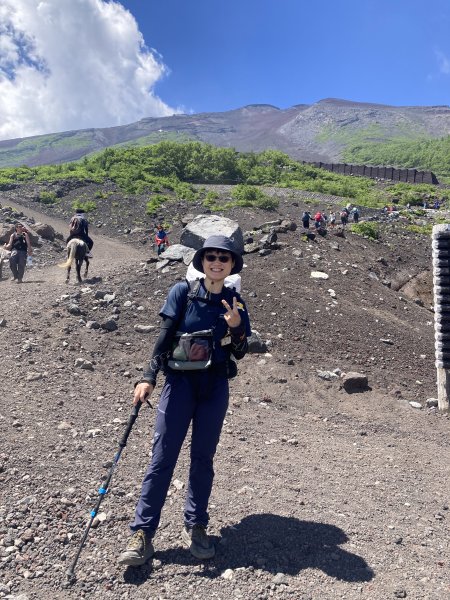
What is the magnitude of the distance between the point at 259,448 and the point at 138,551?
84.4 inches

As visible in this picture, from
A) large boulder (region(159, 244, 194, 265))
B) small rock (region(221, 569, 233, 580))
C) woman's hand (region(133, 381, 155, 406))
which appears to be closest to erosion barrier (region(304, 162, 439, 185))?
large boulder (region(159, 244, 194, 265))

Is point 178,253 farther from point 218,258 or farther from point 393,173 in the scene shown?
point 393,173

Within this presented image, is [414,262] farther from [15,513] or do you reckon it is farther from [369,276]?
[15,513]

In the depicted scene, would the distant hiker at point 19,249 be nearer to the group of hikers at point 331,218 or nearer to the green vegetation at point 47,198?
the group of hikers at point 331,218

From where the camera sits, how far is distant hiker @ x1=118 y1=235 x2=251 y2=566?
3037 mm

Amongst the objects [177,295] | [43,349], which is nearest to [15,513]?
[177,295]

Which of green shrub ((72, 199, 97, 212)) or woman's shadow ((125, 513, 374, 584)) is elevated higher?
green shrub ((72, 199, 97, 212))

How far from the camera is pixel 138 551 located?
2.95 m

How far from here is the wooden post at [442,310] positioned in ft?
21.7

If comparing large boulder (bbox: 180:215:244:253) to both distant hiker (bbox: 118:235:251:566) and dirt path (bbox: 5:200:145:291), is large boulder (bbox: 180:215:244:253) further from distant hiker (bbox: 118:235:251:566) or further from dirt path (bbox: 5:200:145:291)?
distant hiker (bbox: 118:235:251:566)

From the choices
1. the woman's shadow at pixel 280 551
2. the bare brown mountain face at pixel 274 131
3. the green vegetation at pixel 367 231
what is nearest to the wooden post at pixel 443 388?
the woman's shadow at pixel 280 551

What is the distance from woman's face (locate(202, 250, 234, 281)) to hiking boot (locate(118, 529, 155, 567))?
1534 millimetres

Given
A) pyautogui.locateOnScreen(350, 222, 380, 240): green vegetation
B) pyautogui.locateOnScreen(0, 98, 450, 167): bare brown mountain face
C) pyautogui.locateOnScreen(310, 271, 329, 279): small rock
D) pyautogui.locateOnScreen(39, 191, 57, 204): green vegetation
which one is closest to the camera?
pyautogui.locateOnScreen(310, 271, 329, 279): small rock

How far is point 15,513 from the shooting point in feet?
11.2
